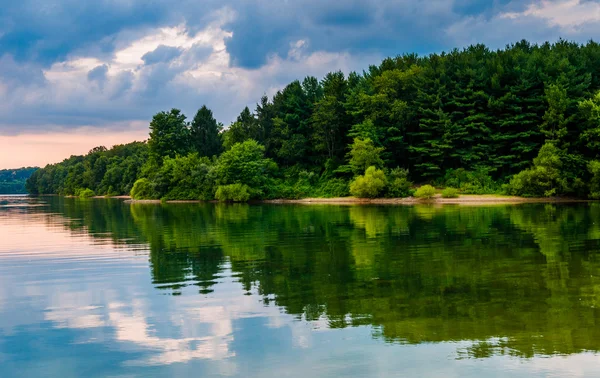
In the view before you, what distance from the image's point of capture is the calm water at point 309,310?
7.91 m

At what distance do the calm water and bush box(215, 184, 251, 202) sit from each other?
47160 mm

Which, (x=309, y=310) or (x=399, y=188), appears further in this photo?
(x=399, y=188)

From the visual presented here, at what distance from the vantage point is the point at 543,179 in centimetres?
5491

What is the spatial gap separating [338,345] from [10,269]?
43.7 feet

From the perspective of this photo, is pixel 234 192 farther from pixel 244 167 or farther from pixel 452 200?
pixel 452 200

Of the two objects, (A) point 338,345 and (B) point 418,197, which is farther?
(B) point 418,197

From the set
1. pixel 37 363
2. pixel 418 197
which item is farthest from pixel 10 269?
pixel 418 197

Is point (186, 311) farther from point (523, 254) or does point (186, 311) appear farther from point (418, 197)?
point (418, 197)

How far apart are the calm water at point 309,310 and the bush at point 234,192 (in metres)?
47.2

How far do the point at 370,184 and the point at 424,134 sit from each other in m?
11.4

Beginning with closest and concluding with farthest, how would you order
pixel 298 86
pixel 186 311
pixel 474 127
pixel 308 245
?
pixel 186 311, pixel 308 245, pixel 474 127, pixel 298 86

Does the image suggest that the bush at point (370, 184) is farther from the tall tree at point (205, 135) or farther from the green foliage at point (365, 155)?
the tall tree at point (205, 135)

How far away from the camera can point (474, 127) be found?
209 feet

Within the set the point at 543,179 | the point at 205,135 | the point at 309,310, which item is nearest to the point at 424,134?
the point at 543,179
